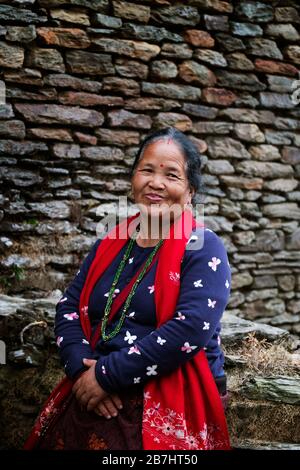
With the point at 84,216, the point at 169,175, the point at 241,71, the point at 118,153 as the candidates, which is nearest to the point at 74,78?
the point at 118,153

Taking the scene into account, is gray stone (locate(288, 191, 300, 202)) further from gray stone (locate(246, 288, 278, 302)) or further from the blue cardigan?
the blue cardigan

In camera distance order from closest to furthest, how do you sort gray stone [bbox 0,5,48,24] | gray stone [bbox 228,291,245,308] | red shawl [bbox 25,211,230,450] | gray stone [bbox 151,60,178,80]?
red shawl [bbox 25,211,230,450] → gray stone [bbox 0,5,48,24] → gray stone [bbox 151,60,178,80] → gray stone [bbox 228,291,245,308]

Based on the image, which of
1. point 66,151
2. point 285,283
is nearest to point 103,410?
point 66,151

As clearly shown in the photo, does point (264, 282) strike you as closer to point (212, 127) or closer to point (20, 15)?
point (212, 127)

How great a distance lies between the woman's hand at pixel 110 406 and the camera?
5.18 feet

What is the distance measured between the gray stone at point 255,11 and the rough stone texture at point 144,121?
0.01 meters

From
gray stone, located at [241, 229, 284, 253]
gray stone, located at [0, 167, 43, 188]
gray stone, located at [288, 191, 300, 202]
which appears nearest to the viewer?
gray stone, located at [0, 167, 43, 188]

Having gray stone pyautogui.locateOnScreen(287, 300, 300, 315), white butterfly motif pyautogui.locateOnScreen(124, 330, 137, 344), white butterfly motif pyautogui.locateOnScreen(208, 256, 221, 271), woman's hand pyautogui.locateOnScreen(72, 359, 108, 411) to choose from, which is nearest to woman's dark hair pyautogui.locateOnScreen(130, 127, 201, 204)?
white butterfly motif pyautogui.locateOnScreen(208, 256, 221, 271)

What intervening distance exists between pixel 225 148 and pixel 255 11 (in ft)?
3.77

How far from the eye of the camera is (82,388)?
1632 mm

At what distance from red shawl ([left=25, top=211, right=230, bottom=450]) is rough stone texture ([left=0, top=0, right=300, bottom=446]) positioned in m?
1.22

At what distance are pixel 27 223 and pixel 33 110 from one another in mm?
799

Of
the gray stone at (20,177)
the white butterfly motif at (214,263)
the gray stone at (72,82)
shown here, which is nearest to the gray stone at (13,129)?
the gray stone at (20,177)

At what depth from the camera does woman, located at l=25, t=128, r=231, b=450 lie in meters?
1.54
